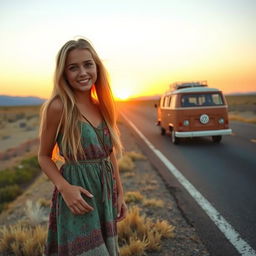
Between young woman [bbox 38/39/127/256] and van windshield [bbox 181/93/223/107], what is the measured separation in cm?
972

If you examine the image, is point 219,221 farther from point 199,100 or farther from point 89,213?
point 199,100

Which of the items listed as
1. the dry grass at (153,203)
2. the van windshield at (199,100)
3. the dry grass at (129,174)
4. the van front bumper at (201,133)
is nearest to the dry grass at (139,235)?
the dry grass at (153,203)

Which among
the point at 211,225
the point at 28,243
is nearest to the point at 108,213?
the point at 28,243

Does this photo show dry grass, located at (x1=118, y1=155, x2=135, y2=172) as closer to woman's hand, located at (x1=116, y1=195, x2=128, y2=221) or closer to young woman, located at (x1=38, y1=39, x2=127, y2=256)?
woman's hand, located at (x1=116, y1=195, x2=128, y2=221)

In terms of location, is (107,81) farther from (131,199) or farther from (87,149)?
(131,199)

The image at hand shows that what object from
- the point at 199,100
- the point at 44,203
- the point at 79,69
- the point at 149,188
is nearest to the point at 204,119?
the point at 199,100

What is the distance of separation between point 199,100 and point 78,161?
10.2 meters

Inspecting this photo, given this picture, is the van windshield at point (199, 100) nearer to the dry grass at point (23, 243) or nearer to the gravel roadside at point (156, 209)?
the gravel roadside at point (156, 209)

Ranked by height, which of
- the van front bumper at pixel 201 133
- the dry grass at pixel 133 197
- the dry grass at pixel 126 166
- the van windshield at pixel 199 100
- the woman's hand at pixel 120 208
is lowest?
the dry grass at pixel 126 166

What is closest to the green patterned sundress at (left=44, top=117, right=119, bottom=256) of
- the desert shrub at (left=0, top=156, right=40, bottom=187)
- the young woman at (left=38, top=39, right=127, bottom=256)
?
the young woman at (left=38, top=39, right=127, bottom=256)

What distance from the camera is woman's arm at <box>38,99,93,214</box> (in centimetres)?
194

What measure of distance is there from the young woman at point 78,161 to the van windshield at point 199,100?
9718 millimetres

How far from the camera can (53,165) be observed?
2.06m

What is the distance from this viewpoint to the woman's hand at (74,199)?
1930 mm
